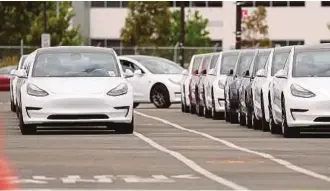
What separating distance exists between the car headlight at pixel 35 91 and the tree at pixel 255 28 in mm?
59702

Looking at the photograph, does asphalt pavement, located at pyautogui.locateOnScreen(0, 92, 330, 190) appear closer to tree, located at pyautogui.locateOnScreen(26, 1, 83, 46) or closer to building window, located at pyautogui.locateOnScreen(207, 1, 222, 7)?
tree, located at pyautogui.locateOnScreen(26, 1, 83, 46)

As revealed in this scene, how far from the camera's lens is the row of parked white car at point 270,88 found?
23875 mm

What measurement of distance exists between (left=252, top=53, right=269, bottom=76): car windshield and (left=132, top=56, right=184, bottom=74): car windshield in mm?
13040

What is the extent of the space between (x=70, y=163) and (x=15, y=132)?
9.03m

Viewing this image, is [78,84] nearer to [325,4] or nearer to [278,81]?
[278,81]

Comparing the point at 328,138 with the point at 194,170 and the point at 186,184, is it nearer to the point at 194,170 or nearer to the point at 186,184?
the point at 194,170

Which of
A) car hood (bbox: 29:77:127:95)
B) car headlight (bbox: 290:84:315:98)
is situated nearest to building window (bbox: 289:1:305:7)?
car hood (bbox: 29:77:127:95)

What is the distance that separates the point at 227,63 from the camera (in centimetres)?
3419

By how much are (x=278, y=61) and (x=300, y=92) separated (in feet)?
10.9

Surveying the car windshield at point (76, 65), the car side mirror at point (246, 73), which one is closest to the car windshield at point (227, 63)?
the car side mirror at point (246, 73)

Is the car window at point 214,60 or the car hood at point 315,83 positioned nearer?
the car hood at point 315,83

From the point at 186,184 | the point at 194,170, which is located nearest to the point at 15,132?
the point at 194,170

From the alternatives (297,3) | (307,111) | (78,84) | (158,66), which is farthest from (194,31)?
(307,111)

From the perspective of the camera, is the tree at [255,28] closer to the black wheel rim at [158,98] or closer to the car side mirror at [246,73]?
the black wheel rim at [158,98]
